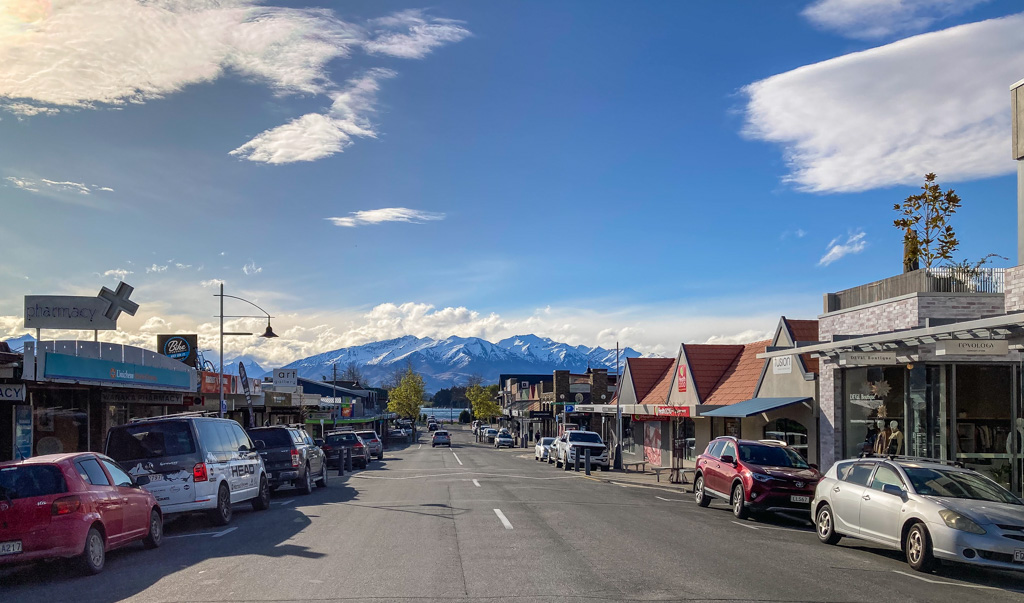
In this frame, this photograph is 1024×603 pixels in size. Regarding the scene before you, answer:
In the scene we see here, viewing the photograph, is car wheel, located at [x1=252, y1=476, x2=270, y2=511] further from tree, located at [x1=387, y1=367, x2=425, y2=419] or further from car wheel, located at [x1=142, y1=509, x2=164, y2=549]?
tree, located at [x1=387, y1=367, x2=425, y2=419]

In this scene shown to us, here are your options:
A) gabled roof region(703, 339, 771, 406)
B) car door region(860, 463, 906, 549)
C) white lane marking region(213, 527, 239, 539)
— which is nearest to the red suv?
car door region(860, 463, 906, 549)

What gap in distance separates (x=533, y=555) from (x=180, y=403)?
26249mm

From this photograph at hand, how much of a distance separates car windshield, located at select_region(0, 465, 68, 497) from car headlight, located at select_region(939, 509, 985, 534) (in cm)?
1166

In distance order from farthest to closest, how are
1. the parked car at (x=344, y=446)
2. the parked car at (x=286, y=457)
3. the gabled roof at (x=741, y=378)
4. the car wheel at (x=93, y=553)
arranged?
the parked car at (x=344, y=446) → the gabled roof at (x=741, y=378) → the parked car at (x=286, y=457) → the car wheel at (x=93, y=553)

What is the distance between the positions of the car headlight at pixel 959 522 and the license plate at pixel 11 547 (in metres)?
11.9

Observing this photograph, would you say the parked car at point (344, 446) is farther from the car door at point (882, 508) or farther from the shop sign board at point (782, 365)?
the car door at point (882, 508)

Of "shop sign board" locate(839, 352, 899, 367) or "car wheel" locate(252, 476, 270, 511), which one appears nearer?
"car wheel" locate(252, 476, 270, 511)

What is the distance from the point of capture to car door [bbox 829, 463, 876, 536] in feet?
43.8

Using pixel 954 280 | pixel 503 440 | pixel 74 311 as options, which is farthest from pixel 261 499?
pixel 503 440

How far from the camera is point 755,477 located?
1767 cm

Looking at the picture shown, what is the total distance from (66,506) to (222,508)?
17.9ft

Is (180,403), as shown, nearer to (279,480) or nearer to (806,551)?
(279,480)

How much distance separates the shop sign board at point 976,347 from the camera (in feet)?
50.5

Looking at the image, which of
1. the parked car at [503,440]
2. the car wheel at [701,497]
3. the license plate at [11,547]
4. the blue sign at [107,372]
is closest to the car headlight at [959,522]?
the car wheel at [701,497]
